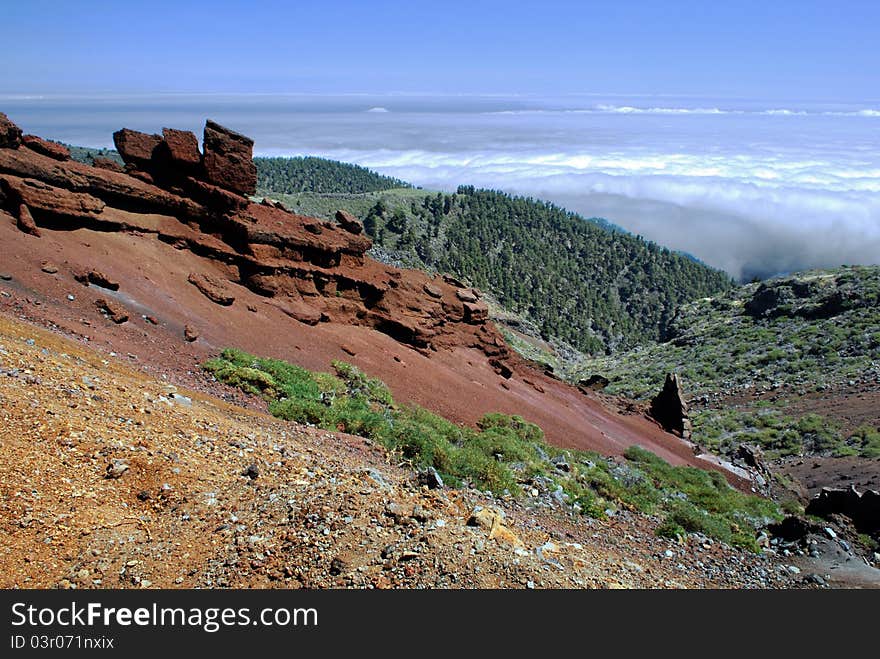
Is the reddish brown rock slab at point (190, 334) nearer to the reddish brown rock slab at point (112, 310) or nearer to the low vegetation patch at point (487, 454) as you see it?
the low vegetation patch at point (487, 454)

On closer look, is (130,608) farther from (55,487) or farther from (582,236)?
(582,236)

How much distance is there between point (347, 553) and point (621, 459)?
48.1 ft

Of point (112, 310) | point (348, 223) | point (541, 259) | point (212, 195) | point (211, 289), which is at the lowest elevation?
point (541, 259)

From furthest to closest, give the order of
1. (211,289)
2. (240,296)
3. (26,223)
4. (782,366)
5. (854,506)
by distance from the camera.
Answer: (782,366) < (240,296) < (211,289) < (26,223) < (854,506)

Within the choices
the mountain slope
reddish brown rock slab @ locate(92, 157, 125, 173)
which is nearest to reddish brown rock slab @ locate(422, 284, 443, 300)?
reddish brown rock slab @ locate(92, 157, 125, 173)

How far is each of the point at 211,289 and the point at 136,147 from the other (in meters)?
6.28

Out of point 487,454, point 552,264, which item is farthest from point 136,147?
point 552,264

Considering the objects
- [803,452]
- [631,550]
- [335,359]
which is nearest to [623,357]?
[803,452]

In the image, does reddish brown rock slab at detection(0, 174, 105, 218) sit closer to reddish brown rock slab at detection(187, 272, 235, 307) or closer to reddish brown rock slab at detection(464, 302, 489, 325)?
reddish brown rock slab at detection(187, 272, 235, 307)

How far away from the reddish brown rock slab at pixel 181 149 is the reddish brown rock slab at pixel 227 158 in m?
0.59

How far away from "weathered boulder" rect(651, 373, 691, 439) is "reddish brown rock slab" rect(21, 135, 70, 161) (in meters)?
25.9

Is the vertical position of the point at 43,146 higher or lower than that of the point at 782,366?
higher

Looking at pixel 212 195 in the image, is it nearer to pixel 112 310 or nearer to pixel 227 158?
pixel 227 158

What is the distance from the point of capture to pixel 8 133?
1622cm
